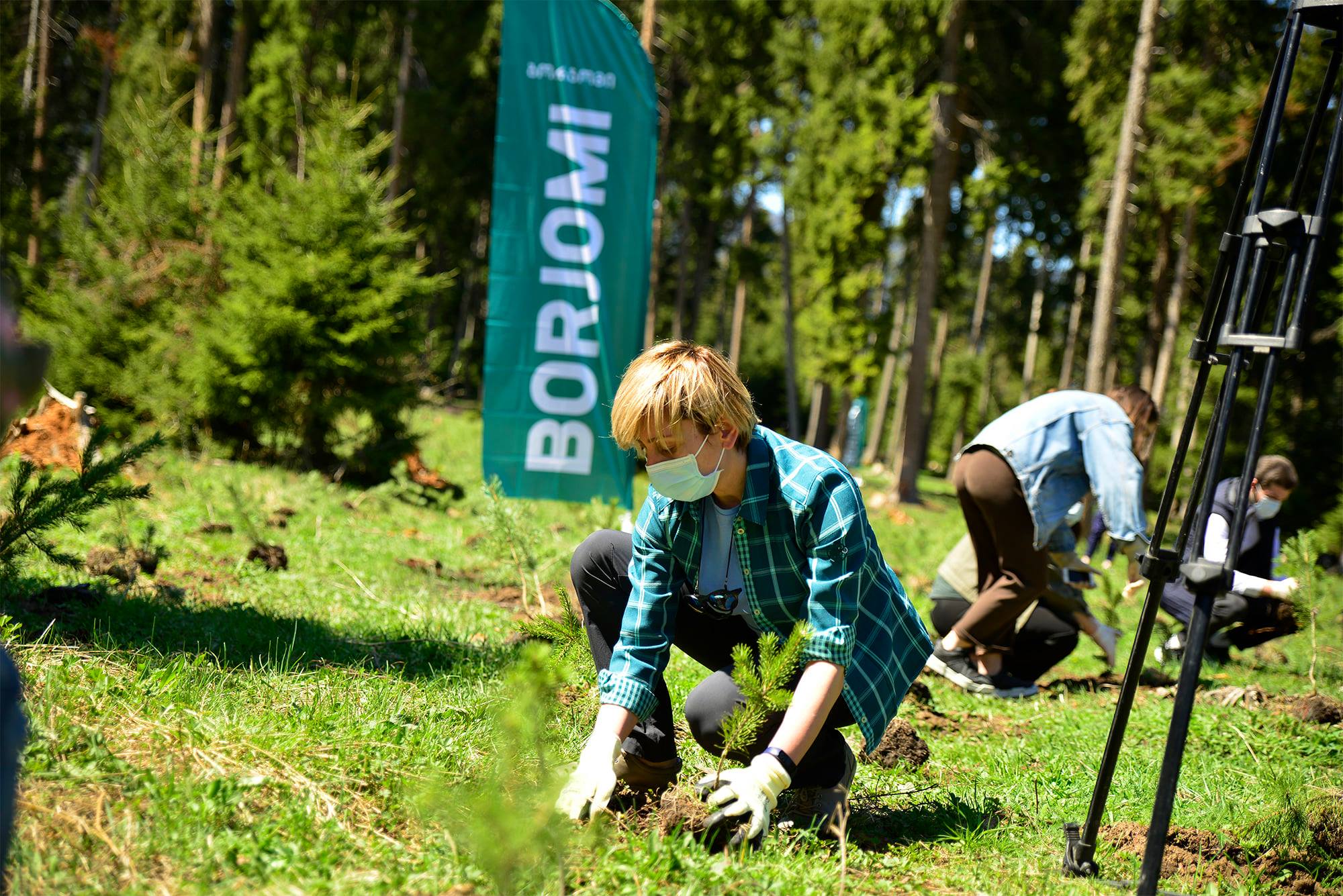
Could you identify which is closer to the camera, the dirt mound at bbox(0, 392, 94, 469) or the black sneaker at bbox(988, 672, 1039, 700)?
the black sneaker at bbox(988, 672, 1039, 700)

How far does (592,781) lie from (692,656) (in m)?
0.68

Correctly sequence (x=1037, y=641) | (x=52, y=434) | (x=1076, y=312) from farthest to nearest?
1. (x=1076, y=312)
2. (x=52, y=434)
3. (x=1037, y=641)

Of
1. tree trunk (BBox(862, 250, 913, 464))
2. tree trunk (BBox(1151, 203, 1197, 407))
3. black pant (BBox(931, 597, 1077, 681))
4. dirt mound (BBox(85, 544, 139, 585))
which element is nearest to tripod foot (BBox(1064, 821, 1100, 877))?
black pant (BBox(931, 597, 1077, 681))

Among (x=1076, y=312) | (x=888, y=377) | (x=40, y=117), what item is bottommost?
(x=888, y=377)

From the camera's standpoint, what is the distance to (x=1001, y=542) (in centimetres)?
454

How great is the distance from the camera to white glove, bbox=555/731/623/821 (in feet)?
7.02

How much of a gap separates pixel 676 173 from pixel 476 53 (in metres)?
5.25

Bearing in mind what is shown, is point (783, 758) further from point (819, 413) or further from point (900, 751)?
point (819, 413)

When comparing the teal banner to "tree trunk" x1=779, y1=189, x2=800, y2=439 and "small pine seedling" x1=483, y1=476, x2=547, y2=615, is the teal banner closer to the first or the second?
"small pine seedling" x1=483, y1=476, x2=547, y2=615

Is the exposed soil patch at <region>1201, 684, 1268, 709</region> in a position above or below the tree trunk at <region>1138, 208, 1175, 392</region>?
below

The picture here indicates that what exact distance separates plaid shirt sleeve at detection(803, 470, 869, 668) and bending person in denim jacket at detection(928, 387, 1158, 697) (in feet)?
7.60

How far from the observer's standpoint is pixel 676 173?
2130cm

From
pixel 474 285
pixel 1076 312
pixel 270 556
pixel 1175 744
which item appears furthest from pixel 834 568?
pixel 474 285

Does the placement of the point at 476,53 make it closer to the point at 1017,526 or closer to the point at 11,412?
the point at 1017,526
